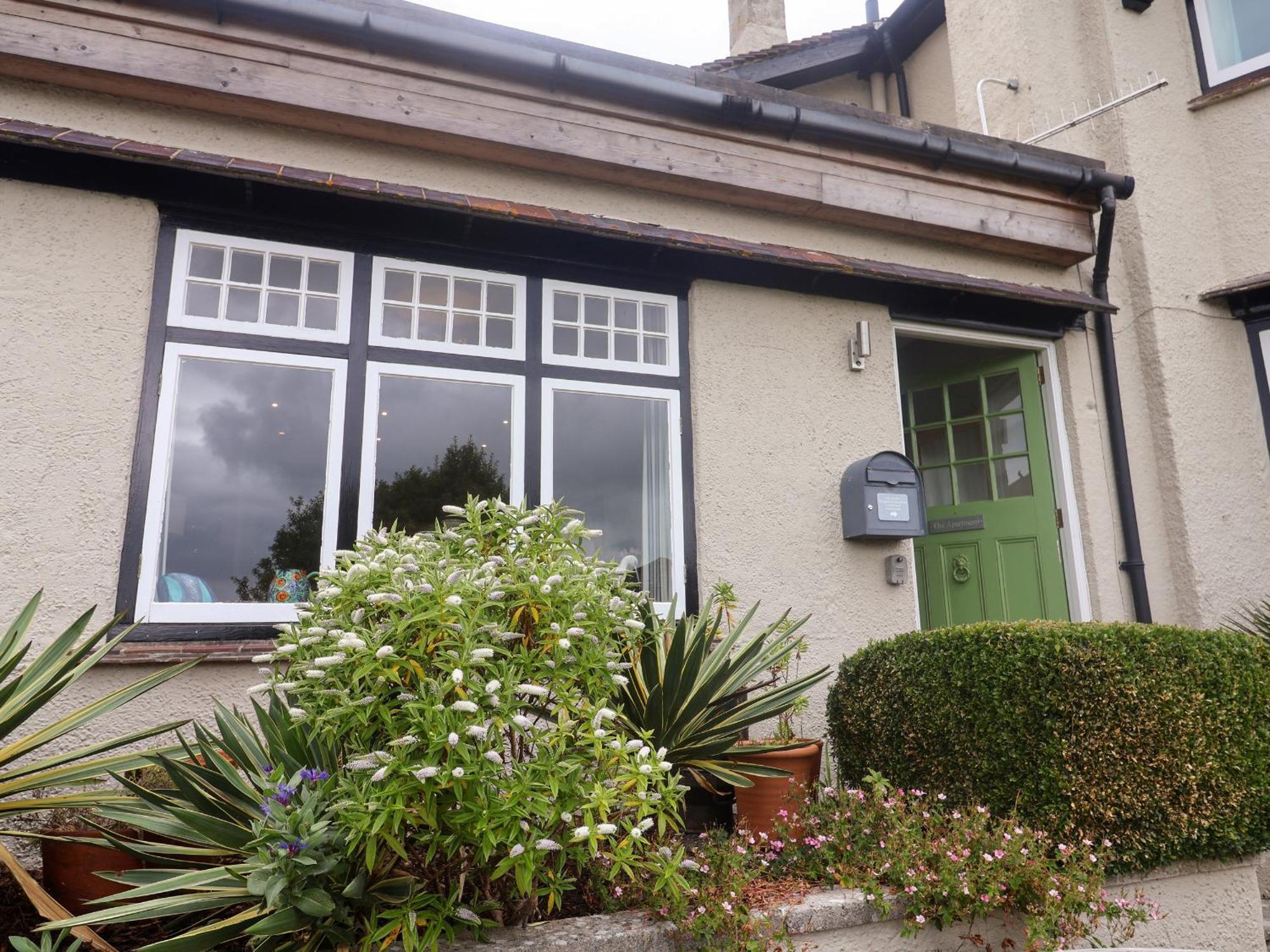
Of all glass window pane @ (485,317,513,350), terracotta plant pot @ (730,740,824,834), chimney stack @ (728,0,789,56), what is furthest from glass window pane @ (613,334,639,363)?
chimney stack @ (728,0,789,56)

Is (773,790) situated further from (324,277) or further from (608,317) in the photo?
(324,277)

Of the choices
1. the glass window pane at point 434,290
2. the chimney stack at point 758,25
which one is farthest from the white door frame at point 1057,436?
the chimney stack at point 758,25

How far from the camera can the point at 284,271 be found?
4.20 metres

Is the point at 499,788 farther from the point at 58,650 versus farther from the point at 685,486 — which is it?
the point at 685,486

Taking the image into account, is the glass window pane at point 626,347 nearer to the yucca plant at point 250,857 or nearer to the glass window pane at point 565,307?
the glass window pane at point 565,307

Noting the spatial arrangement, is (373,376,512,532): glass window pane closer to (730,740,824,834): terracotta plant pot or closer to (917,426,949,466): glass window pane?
(730,740,824,834): terracotta plant pot

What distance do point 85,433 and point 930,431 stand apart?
5805mm

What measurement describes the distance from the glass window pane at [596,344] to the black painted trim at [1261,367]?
16.3 feet

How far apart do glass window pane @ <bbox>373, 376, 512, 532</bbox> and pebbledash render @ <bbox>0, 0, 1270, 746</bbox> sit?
2cm

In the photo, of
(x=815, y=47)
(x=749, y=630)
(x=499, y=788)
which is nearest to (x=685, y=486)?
(x=749, y=630)

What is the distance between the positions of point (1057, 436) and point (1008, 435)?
375 mm

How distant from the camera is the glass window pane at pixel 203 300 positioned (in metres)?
3.99

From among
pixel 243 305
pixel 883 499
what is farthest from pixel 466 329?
pixel 883 499

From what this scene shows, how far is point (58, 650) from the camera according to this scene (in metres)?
2.94
